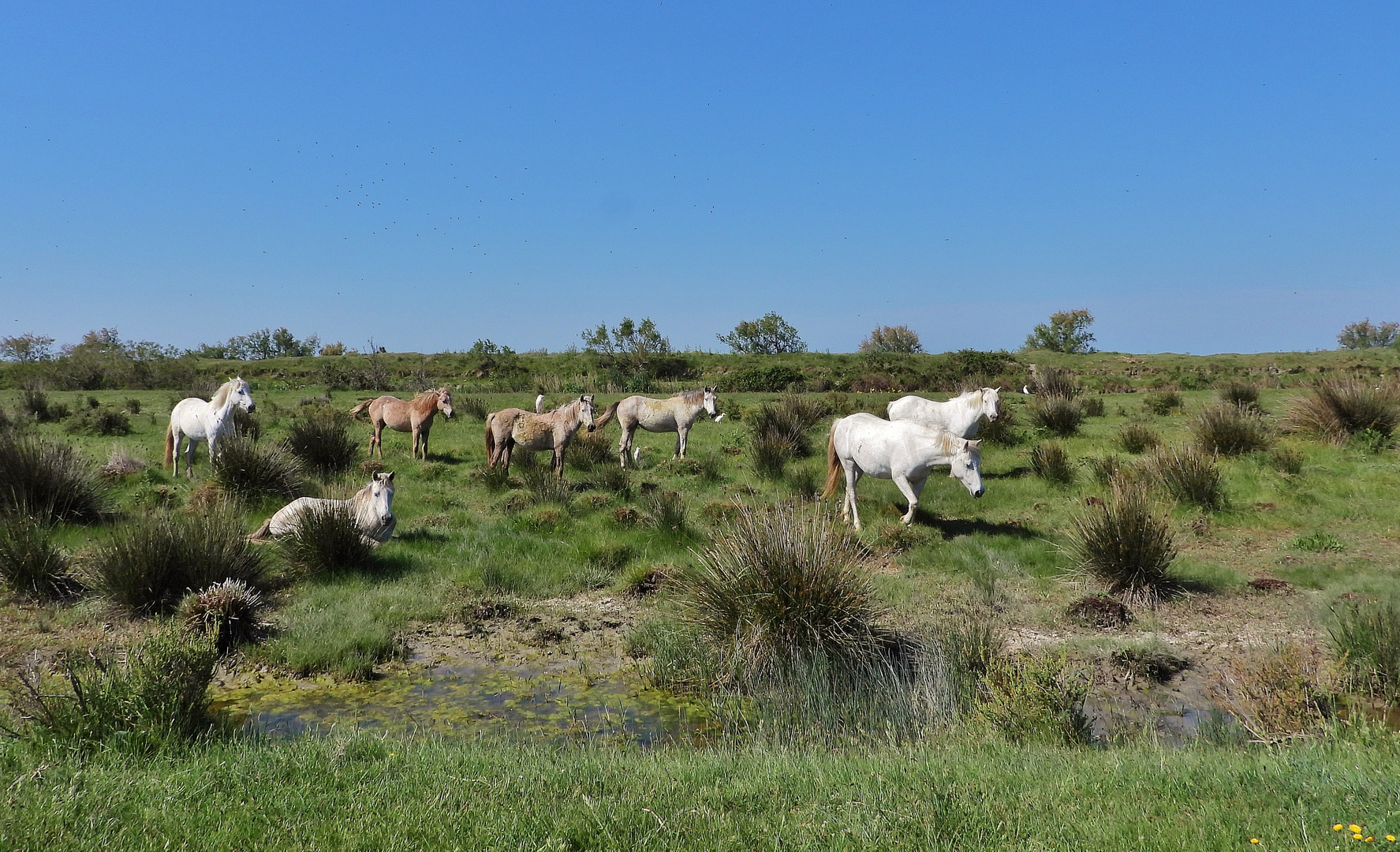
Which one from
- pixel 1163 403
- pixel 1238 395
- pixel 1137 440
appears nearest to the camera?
pixel 1137 440

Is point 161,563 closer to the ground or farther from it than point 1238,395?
closer to the ground

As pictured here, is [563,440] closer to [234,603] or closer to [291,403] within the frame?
[234,603]

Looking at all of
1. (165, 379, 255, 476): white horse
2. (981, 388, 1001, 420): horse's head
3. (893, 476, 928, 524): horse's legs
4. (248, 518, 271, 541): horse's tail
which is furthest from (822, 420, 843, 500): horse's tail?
(165, 379, 255, 476): white horse

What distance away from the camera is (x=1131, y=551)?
415 inches

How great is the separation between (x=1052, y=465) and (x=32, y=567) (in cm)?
1611

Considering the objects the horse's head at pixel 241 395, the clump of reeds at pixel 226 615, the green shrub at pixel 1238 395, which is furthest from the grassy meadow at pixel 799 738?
the green shrub at pixel 1238 395

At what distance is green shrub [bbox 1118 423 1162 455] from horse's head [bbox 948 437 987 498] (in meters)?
7.01

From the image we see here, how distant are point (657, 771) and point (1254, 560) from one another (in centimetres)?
1048

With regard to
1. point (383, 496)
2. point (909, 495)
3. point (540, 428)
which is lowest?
point (909, 495)

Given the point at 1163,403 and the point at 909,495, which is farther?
the point at 1163,403

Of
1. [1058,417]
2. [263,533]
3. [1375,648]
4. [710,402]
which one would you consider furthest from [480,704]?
[1058,417]

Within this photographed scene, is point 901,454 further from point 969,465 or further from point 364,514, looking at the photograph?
point 364,514

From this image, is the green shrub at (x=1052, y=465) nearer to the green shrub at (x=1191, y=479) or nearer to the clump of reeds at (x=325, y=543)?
the green shrub at (x=1191, y=479)

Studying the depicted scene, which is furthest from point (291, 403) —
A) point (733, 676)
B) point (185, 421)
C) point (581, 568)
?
point (733, 676)
